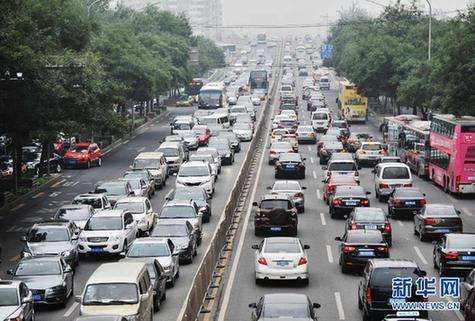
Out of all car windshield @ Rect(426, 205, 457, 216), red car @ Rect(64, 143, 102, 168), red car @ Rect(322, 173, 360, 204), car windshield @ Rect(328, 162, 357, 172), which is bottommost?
red car @ Rect(64, 143, 102, 168)

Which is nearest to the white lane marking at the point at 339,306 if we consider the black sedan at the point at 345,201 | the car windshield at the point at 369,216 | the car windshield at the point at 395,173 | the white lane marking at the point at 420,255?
the white lane marking at the point at 420,255

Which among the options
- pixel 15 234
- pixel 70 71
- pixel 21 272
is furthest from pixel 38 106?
pixel 21 272

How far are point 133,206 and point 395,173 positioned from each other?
1500 cm

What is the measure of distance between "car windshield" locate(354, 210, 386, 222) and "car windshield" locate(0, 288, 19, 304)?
51.7ft

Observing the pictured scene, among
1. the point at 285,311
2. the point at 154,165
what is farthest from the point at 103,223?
the point at 154,165

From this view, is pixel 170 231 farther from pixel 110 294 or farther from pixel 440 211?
pixel 110 294

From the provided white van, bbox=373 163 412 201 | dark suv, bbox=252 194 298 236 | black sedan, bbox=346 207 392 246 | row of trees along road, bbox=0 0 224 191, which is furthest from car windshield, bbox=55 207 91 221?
white van, bbox=373 163 412 201

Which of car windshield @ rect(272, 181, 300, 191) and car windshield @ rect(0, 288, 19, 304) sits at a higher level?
car windshield @ rect(0, 288, 19, 304)

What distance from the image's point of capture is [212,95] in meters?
118

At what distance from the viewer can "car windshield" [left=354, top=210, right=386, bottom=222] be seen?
4050 centimetres

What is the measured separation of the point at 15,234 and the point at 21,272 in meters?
15.4

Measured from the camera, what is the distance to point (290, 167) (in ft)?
206

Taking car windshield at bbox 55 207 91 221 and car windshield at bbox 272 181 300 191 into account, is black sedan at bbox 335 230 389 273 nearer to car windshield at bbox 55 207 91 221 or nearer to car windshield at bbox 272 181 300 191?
car windshield at bbox 55 207 91 221

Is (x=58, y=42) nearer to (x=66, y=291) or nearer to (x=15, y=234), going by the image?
(x=15, y=234)
